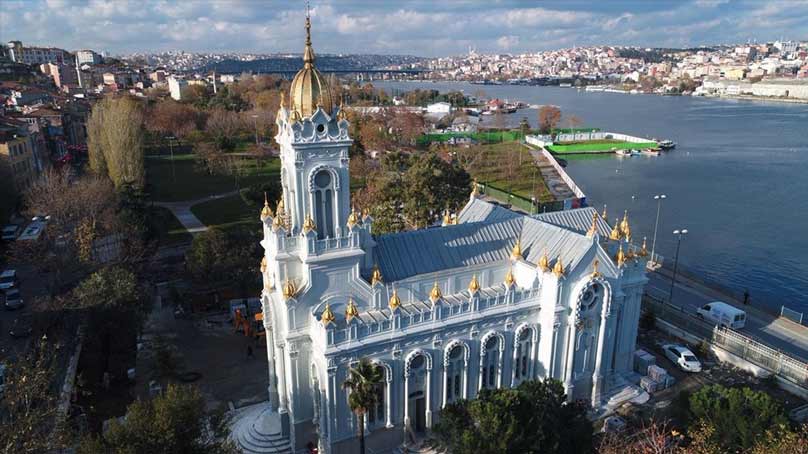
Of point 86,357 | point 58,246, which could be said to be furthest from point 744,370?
point 58,246

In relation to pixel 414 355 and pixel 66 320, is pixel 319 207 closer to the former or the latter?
pixel 414 355

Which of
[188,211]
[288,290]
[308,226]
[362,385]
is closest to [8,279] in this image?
[188,211]

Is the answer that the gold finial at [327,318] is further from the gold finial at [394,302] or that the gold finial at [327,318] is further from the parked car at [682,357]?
the parked car at [682,357]

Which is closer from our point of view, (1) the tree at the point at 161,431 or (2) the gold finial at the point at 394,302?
(1) the tree at the point at 161,431

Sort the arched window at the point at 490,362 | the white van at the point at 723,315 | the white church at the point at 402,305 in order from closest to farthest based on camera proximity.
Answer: the white church at the point at 402,305
the arched window at the point at 490,362
the white van at the point at 723,315

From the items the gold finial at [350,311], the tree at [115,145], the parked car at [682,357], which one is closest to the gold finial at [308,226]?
the gold finial at [350,311]

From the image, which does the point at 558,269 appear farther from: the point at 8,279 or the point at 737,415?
the point at 8,279
